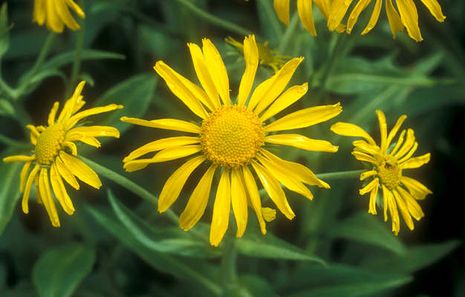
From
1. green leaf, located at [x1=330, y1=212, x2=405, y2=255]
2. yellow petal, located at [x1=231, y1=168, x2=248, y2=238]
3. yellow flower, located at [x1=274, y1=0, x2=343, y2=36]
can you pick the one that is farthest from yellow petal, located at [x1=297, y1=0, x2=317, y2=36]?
green leaf, located at [x1=330, y1=212, x2=405, y2=255]

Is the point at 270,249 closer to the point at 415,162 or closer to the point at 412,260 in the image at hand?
the point at 415,162

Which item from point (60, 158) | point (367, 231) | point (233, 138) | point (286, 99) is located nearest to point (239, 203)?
point (233, 138)

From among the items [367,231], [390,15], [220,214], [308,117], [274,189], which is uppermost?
[390,15]

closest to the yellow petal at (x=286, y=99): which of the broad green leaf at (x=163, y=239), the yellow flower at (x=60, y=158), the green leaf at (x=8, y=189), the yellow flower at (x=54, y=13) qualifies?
the yellow flower at (x=60, y=158)

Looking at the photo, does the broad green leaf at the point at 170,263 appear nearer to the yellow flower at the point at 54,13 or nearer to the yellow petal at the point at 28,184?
the yellow petal at the point at 28,184

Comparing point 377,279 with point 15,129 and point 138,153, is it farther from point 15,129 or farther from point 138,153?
point 15,129

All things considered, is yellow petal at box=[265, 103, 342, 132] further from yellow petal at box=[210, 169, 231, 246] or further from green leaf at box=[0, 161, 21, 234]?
green leaf at box=[0, 161, 21, 234]
